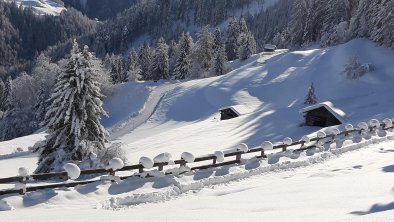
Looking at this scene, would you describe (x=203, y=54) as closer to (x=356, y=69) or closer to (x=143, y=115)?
(x=143, y=115)

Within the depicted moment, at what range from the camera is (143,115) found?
67500 mm

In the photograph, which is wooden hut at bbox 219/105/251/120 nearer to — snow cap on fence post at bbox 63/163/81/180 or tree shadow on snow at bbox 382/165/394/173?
tree shadow on snow at bbox 382/165/394/173

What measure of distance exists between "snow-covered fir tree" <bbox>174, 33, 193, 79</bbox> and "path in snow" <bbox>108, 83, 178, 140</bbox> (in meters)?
7.13

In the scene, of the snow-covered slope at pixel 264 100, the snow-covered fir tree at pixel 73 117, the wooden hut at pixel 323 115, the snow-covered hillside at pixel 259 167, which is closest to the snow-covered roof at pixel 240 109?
the snow-covered slope at pixel 264 100

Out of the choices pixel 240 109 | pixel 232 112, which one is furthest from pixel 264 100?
pixel 232 112

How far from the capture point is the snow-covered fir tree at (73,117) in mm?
24984

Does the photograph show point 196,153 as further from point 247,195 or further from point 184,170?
point 247,195

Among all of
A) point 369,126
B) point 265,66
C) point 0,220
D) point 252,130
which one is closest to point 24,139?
point 252,130

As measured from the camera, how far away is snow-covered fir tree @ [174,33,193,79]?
8869 cm

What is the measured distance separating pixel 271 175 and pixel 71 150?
12.8 m

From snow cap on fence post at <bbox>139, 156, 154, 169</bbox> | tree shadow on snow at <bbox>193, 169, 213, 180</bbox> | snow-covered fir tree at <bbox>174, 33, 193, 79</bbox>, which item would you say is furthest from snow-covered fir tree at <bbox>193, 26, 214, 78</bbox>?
snow cap on fence post at <bbox>139, 156, 154, 169</bbox>

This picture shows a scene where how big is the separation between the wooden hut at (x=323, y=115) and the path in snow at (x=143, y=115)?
2612cm

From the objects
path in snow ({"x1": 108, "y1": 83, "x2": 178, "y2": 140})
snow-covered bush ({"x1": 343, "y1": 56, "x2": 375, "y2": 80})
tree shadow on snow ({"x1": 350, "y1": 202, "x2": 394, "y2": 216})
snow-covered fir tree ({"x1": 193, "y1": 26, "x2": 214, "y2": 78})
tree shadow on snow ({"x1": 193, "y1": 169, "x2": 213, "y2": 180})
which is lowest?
path in snow ({"x1": 108, "y1": 83, "x2": 178, "y2": 140})

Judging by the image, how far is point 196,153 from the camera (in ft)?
102
